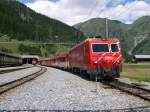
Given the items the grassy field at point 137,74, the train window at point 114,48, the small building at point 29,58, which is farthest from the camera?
the small building at point 29,58

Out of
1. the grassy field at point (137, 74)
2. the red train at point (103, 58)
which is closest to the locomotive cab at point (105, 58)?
the red train at point (103, 58)

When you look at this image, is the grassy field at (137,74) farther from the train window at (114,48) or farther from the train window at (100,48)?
the train window at (100,48)

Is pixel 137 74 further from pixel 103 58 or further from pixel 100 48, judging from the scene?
pixel 103 58

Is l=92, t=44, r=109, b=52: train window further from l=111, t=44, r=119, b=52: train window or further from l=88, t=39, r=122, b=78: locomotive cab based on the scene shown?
l=111, t=44, r=119, b=52: train window

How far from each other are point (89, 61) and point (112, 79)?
2.67 meters

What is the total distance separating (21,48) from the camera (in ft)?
645

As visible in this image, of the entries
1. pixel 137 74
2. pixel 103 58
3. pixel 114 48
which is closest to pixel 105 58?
pixel 103 58

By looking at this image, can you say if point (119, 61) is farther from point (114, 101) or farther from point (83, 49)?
point (114, 101)

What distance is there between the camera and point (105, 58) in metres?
26.8

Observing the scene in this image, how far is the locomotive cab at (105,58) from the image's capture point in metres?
26.5

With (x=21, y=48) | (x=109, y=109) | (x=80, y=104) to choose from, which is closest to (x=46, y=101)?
(x=80, y=104)

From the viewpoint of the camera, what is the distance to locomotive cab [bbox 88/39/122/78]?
86.9 feet

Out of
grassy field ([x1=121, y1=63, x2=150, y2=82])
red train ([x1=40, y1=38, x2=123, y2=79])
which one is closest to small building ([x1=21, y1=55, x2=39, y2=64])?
grassy field ([x1=121, y1=63, x2=150, y2=82])

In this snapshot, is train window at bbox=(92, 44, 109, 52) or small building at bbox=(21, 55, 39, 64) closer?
train window at bbox=(92, 44, 109, 52)
